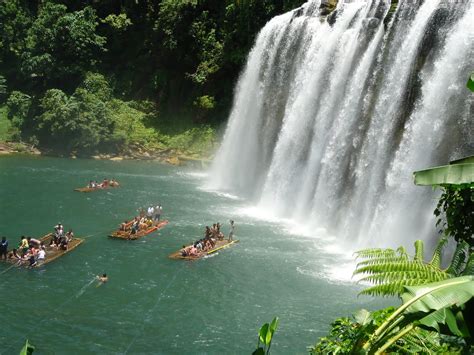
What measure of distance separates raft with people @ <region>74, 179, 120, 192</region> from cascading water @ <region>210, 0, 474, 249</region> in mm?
8550

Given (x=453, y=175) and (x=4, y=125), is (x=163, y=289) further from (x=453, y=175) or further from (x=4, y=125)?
(x=4, y=125)

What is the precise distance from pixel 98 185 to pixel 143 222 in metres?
10.2

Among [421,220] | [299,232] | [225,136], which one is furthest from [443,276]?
[225,136]

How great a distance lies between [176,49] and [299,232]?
103 ft

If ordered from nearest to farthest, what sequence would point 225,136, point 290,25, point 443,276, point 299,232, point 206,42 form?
point 443,276 → point 299,232 → point 290,25 → point 225,136 → point 206,42

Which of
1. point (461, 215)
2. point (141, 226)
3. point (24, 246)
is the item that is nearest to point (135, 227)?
point (141, 226)

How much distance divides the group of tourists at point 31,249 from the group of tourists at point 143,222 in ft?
10.7

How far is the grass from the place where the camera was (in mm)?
50750

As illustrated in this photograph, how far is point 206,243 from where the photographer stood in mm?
23812

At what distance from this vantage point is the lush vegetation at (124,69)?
48.9m

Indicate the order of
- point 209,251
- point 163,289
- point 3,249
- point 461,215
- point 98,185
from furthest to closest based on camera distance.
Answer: point 98,185 → point 209,251 → point 3,249 → point 163,289 → point 461,215

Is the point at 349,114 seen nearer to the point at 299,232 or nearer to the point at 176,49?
the point at 299,232

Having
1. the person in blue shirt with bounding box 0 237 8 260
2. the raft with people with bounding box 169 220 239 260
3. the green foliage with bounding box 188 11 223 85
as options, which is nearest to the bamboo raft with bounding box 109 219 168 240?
the raft with people with bounding box 169 220 239 260

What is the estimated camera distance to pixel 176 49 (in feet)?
176
